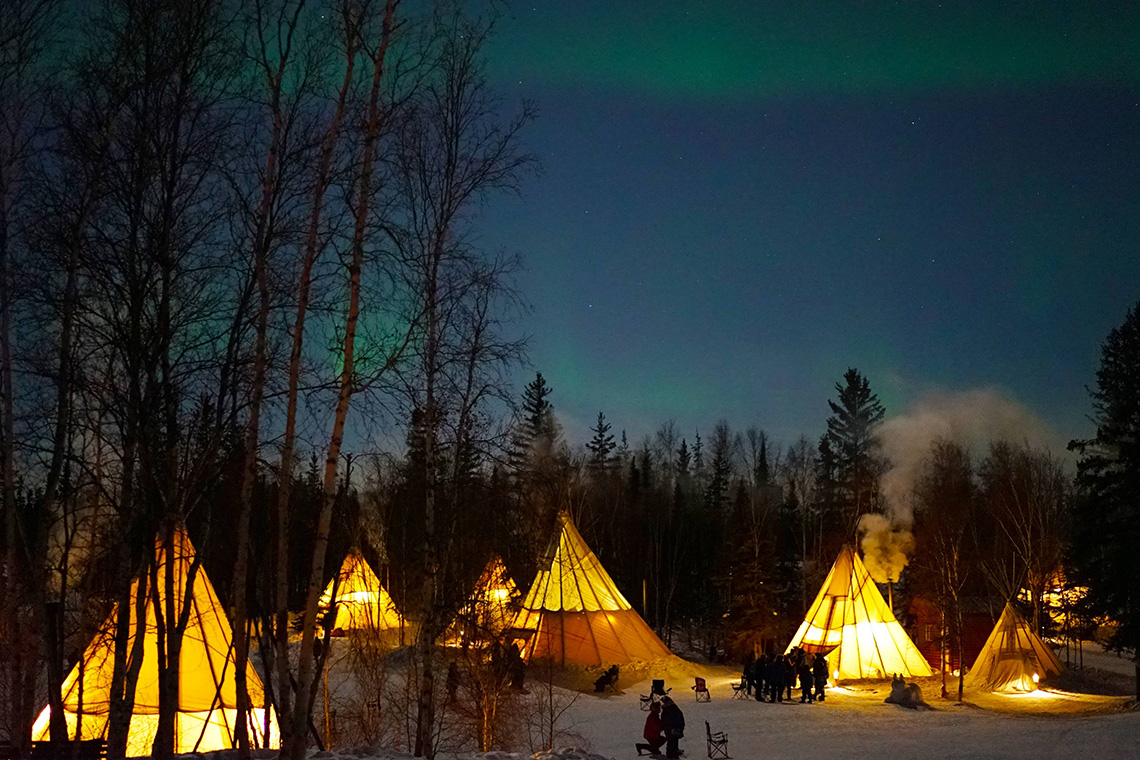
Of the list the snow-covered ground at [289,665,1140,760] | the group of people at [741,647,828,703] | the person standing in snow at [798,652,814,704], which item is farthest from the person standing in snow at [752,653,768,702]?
the person standing in snow at [798,652,814,704]

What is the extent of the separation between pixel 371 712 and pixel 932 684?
636 inches

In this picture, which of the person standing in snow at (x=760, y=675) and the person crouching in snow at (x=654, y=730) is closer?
the person crouching in snow at (x=654, y=730)

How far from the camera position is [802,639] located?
27.2m

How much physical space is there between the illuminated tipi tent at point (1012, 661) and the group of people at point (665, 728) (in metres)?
12.4

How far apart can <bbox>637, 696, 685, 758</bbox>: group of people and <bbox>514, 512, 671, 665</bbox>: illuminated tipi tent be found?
35.4 feet

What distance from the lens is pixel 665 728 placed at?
1484cm

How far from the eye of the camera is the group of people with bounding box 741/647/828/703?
2186cm

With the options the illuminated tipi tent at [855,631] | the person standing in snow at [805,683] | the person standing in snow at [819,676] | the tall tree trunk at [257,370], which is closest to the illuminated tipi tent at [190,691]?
the tall tree trunk at [257,370]

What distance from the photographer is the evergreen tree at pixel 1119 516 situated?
22984 millimetres

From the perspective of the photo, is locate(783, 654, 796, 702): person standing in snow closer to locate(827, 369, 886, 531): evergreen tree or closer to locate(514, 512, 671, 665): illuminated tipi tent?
locate(514, 512, 671, 665): illuminated tipi tent

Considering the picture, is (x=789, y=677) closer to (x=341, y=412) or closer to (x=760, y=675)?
(x=760, y=675)

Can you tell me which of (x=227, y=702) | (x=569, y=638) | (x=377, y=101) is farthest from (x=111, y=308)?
(x=569, y=638)

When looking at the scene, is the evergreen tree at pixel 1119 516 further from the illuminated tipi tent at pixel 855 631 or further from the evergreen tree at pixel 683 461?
the evergreen tree at pixel 683 461

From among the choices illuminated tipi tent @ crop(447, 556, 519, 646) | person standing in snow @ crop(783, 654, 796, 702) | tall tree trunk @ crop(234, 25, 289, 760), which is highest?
tall tree trunk @ crop(234, 25, 289, 760)
